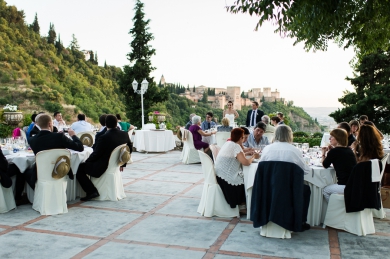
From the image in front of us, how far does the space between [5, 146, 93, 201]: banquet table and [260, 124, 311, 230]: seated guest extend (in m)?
2.92

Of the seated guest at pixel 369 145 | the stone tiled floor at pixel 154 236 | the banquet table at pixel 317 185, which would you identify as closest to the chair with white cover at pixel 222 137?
the stone tiled floor at pixel 154 236

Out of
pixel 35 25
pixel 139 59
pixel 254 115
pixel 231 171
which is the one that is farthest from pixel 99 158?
pixel 35 25

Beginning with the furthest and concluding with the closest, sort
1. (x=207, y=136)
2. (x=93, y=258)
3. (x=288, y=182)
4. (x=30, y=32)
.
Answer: (x=30, y=32), (x=207, y=136), (x=288, y=182), (x=93, y=258)

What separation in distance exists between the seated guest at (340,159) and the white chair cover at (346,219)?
0.38ft

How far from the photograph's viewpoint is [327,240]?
3.98 meters

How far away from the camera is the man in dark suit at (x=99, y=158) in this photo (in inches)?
218

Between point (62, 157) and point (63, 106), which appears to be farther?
point (63, 106)

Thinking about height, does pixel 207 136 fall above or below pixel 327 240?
above

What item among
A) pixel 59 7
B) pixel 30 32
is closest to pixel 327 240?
pixel 59 7

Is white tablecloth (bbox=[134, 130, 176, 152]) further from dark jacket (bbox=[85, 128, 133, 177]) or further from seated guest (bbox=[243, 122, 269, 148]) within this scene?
dark jacket (bbox=[85, 128, 133, 177])

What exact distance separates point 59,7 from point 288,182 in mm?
31403

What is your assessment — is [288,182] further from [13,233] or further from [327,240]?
[13,233]

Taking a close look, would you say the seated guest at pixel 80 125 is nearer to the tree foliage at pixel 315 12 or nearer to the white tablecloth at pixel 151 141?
the white tablecloth at pixel 151 141

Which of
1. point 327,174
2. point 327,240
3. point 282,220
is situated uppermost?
point 327,174
